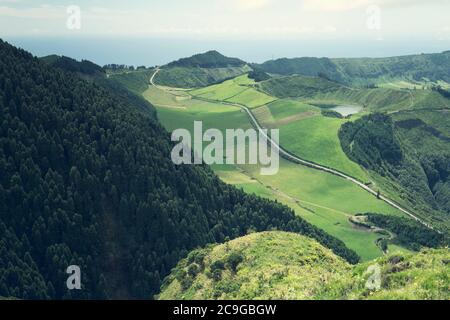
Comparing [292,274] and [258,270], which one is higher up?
[292,274]

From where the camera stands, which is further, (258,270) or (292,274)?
(258,270)

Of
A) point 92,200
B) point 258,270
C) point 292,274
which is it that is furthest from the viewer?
point 92,200

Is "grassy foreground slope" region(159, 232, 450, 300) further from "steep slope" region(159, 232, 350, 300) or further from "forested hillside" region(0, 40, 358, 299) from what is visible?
"forested hillside" region(0, 40, 358, 299)

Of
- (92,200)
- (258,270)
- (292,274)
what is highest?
(292,274)

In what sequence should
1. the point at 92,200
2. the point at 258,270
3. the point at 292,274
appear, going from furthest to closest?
the point at 92,200, the point at 258,270, the point at 292,274

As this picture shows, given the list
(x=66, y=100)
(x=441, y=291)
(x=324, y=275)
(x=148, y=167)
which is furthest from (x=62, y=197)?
(x=441, y=291)

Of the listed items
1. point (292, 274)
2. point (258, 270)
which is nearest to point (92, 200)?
point (258, 270)

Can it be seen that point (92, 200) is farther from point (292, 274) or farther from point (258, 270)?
point (292, 274)
